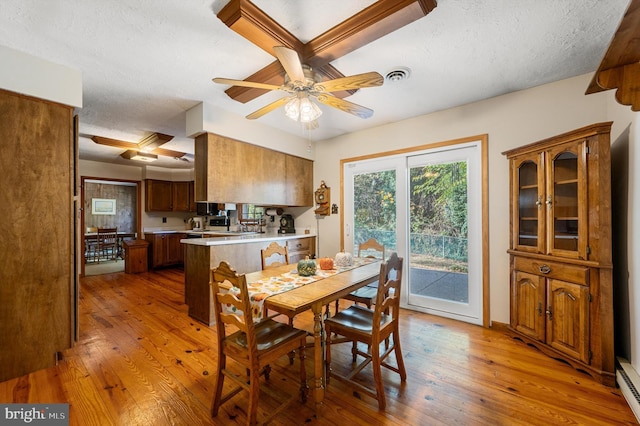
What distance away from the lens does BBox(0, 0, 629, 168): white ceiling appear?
158 cm

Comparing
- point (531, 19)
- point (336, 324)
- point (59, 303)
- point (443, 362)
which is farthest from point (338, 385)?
point (531, 19)

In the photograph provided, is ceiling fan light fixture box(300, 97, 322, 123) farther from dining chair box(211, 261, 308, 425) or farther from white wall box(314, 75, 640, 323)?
white wall box(314, 75, 640, 323)

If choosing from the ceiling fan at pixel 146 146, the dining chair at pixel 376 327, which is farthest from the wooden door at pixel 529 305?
the ceiling fan at pixel 146 146

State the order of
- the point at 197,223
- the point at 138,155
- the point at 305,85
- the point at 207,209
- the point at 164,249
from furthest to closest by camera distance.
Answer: the point at 197,223
the point at 207,209
the point at 164,249
the point at 138,155
the point at 305,85

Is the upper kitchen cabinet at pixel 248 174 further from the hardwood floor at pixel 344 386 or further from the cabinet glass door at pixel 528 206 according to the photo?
the cabinet glass door at pixel 528 206

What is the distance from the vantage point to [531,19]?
5.48ft

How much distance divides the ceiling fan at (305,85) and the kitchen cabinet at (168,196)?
5096mm

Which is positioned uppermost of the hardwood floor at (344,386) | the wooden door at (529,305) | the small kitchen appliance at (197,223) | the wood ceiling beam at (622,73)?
the wood ceiling beam at (622,73)

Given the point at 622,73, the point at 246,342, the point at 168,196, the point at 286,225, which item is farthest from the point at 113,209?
the point at 622,73

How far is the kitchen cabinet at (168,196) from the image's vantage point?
609cm

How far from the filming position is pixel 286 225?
14.9ft

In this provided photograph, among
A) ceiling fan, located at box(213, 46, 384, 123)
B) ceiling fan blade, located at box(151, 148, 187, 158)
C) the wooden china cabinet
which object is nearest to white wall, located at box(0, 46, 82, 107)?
ceiling fan, located at box(213, 46, 384, 123)

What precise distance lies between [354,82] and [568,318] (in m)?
2.42

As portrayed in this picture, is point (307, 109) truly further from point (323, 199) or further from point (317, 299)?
point (323, 199)
